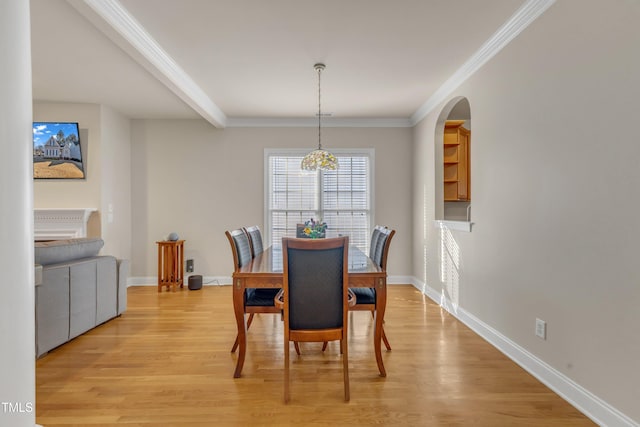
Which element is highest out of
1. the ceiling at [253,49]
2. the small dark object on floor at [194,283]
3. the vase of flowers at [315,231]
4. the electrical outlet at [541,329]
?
the ceiling at [253,49]

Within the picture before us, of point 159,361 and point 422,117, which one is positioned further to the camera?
point 422,117

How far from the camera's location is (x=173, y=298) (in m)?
4.50

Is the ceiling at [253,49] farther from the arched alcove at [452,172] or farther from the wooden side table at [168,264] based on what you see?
the wooden side table at [168,264]

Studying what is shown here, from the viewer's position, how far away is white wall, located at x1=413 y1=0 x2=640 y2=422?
1.70 meters

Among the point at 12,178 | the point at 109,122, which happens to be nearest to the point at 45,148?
the point at 109,122

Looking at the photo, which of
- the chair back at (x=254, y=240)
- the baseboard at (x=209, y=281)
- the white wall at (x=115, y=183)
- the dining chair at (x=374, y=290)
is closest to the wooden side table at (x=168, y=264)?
the baseboard at (x=209, y=281)

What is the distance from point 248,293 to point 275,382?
2.32 ft

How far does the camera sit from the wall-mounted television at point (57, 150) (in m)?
4.45

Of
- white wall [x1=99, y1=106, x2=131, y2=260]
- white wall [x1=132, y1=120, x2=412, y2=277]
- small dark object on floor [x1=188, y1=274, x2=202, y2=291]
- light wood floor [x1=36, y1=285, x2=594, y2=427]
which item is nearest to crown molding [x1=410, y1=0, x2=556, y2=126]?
white wall [x1=132, y1=120, x2=412, y2=277]

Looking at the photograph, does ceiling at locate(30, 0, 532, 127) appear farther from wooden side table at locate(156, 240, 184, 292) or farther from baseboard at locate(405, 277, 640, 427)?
baseboard at locate(405, 277, 640, 427)

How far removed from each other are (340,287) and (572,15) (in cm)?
222

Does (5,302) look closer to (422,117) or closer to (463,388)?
(463,388)

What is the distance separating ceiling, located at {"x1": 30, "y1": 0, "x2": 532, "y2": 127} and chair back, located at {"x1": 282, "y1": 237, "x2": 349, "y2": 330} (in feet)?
5.79

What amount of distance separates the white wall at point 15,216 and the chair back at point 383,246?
2134 millimetres
